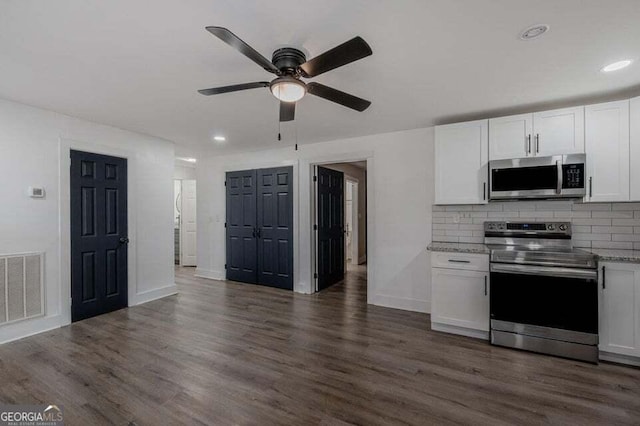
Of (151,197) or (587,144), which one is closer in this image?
(587,144)

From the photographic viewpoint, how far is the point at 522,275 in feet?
9.17

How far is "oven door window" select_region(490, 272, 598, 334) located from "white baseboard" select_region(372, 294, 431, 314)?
102 centimetres

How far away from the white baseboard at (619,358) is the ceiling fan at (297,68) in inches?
120

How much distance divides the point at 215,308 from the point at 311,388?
2.22 metres

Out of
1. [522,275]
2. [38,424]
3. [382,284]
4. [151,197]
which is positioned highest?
[151,197]

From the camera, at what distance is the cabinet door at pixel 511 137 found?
3.04m

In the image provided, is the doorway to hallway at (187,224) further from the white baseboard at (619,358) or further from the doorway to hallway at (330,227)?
the white baseboard at (619,358)

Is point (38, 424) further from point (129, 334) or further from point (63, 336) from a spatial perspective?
point (63, 336)

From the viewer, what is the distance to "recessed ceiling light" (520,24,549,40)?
177 cm

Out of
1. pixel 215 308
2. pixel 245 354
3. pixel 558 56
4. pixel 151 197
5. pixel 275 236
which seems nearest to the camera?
pixel 558 56

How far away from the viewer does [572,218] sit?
3.14 metres

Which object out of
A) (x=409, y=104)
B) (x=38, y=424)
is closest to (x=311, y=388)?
(x=38, y=424)

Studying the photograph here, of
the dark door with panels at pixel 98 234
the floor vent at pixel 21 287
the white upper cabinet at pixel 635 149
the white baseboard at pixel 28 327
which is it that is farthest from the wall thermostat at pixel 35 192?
the white upper cabinet at pixel 635 149

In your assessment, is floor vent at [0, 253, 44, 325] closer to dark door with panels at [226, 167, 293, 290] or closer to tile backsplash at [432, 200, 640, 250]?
dark door with panels at [226, 167, 293, 290]
